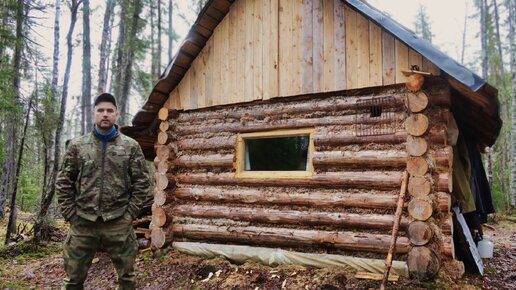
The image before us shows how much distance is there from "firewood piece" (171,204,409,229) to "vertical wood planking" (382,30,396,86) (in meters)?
2.09

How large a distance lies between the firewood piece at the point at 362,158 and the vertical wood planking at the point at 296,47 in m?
1.26

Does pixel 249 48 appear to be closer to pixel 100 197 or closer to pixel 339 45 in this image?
pixel 339 45

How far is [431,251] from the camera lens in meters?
5.13

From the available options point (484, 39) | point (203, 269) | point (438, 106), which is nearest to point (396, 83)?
point (438, 106)

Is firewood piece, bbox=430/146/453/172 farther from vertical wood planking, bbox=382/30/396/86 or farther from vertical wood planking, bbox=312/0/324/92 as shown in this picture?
vertical wood planking, bbox=312/0/324/92

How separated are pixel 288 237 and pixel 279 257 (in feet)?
1.22

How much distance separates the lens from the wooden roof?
477cm

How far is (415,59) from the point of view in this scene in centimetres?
550

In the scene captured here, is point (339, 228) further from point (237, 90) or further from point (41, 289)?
point (41, 289)

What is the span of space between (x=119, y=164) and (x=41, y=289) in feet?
10.7

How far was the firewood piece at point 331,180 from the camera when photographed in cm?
562

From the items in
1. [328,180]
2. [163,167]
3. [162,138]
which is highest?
[162,138]

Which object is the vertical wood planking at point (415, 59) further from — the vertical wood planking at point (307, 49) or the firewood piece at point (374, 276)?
the firewood piece at point (374, 276)

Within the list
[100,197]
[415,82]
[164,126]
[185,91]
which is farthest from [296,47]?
[100,197]
